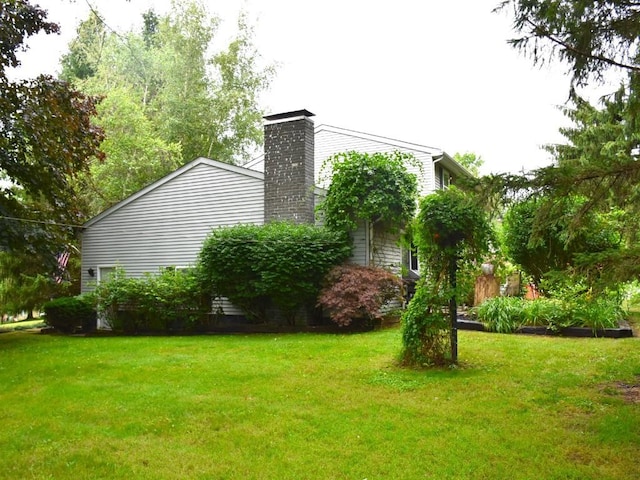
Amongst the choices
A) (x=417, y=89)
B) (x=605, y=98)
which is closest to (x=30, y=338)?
(x=605, y=98)

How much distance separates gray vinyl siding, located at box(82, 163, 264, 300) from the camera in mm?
13883

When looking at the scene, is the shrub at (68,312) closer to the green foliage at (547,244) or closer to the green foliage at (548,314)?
the green foliage at (548,314)

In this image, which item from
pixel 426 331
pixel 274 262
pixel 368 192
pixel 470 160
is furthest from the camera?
pixel 470 160

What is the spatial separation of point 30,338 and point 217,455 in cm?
1122

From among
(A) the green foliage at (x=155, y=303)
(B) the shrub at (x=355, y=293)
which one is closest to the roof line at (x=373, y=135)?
(B) the shrub at (x=355, y=293)

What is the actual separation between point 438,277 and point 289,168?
6837 mm

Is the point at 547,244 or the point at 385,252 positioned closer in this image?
the point at 547,244

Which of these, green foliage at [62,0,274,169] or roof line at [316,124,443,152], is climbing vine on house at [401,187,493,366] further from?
green foliage at [62,0,274,169]

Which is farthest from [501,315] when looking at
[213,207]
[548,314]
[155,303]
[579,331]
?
[155,303]

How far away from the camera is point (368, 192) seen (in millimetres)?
12086

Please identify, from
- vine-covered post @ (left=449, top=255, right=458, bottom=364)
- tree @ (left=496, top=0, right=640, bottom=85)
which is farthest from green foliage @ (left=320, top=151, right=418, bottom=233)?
tree @ (left=496, top=0, right=640, bottom=85)

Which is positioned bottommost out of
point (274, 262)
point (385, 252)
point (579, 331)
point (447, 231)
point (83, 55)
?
point (579, 331)

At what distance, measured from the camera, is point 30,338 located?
1312cm

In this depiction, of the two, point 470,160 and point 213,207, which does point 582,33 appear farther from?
point 470,160
